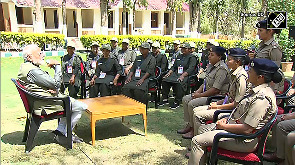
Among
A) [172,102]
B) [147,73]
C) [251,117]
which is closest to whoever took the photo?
[251,117]

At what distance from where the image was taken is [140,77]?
620 cm

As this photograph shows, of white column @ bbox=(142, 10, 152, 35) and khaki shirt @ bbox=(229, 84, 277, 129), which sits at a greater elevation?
white column @ bbox=(142, 10, 152, 35)

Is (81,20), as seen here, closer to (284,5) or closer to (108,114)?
(284,5)

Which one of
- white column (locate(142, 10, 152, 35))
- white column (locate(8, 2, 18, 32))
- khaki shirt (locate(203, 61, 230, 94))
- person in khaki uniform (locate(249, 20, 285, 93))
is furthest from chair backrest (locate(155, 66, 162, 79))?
white column (locate(142, 10, 152, 35))

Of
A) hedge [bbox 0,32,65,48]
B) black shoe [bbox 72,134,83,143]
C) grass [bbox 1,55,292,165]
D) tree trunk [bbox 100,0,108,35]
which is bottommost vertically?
grass [bbox 1,55,292,165]

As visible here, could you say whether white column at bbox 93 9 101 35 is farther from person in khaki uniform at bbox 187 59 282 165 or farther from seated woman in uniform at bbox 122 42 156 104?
person in khaki uniform at bbox 187 59 282 165

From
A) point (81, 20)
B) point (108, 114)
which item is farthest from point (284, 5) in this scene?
point (81, 20)

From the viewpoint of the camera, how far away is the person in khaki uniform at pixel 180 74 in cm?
621

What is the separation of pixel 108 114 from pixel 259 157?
2237 mm

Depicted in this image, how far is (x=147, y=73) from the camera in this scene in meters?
6.07

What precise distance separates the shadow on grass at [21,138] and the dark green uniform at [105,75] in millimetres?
1715

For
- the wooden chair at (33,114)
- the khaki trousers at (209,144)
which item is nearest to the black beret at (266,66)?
the khaki trousers at (209,144)

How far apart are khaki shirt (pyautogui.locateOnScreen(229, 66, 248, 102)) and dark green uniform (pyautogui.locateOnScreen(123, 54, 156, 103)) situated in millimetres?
2539

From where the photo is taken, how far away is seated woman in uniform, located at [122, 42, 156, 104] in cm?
599
